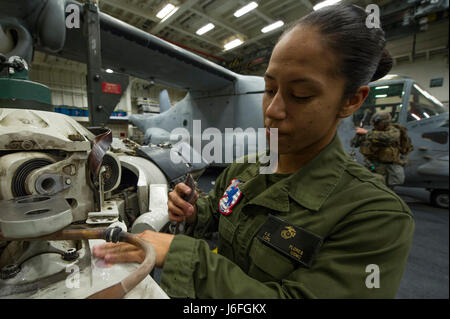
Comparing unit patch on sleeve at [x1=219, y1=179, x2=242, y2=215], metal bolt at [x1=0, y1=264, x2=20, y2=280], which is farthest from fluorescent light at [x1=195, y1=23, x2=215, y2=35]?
metal bolt at [x1=0, y1=264, x2=20, y2=280]

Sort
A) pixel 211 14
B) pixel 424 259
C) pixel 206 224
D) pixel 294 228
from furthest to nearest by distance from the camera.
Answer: pixel 424 259 → pixel 211 14 → pixel 206 224 → pixel 294 228

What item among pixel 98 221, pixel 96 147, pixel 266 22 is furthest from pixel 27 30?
pixel 266 22

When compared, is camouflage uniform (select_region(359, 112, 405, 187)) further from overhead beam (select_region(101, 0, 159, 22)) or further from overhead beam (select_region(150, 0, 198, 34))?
overhead beam (select_region(101, 0, 159, 22))

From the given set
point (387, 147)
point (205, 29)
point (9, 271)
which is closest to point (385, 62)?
point (9, 271)

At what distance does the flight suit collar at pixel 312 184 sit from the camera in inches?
21.6

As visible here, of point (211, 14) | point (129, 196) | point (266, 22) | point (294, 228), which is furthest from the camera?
point (211, 14)

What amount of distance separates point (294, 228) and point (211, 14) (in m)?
1.79

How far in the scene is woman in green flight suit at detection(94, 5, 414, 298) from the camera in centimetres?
42

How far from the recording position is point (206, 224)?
0.83m

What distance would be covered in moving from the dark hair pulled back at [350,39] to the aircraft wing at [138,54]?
1.51 meters

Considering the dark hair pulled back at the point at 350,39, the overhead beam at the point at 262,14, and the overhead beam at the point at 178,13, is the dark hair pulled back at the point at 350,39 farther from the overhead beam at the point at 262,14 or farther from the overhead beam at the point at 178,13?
the overhead beam at the point at 178,13

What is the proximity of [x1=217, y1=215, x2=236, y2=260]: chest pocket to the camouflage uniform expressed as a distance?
332 cm

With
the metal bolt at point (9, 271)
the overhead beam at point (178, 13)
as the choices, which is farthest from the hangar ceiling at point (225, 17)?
the metal bolt at point (9, 271)
